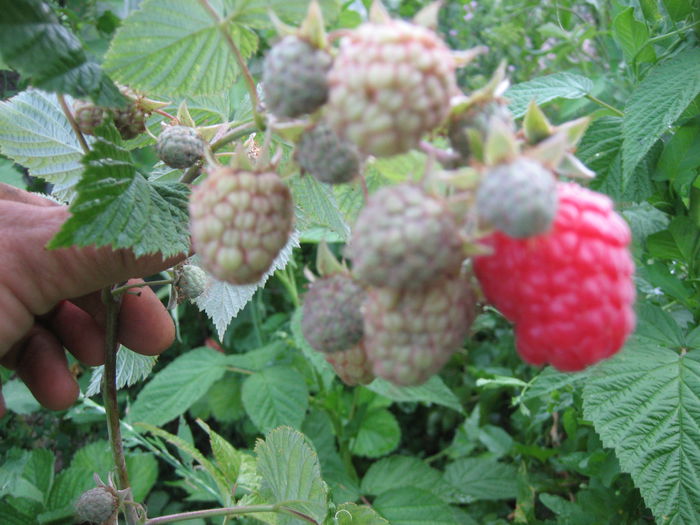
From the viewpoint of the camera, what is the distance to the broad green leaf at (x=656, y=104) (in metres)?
1.18

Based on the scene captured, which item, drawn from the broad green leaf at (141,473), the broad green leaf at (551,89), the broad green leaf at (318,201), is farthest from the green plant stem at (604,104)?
the broad green leaf at (141,473)

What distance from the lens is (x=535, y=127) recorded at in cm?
61

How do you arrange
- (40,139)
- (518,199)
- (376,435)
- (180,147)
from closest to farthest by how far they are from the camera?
(518,199), (180,147), (40,139), (376,435)

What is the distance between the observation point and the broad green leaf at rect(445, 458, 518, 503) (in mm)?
1814

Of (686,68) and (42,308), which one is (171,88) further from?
(686,68)

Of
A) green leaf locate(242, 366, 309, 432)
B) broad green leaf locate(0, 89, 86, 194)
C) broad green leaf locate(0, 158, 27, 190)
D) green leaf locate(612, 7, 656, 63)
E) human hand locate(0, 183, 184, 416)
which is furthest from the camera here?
green leaf locate(242, 366, 309, 432)

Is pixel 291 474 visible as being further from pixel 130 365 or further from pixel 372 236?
pixel 372 236

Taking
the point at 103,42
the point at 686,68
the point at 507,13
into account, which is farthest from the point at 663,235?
the point at 507,13

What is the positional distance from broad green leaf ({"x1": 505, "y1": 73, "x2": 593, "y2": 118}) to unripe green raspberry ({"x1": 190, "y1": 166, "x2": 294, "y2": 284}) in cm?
81

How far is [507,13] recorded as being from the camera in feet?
12.1

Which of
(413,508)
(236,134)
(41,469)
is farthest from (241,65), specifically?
(41,469)

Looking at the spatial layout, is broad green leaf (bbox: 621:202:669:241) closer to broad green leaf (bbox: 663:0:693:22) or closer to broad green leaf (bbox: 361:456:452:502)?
broad green leaf (bbox: 663:0:693:22)

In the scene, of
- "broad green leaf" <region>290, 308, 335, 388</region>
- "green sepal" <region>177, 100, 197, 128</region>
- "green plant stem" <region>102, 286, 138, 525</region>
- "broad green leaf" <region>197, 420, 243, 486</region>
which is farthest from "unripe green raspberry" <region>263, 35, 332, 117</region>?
"broad green leaf" <region>290, 308, 335, 388</region>

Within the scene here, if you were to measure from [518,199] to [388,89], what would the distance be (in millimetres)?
133
